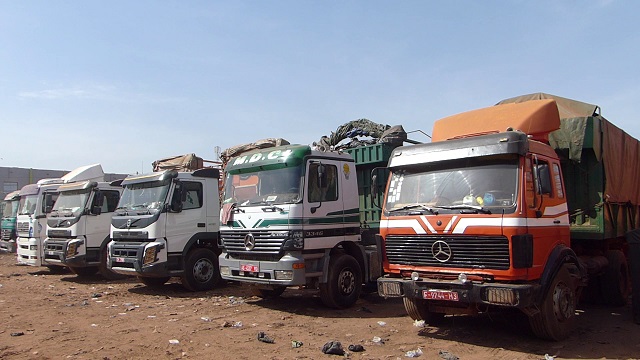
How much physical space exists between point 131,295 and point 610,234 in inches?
352

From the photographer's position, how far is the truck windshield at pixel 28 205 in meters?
15.0

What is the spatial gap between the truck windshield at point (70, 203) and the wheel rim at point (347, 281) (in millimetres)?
7574

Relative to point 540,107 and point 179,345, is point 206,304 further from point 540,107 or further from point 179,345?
point 540,107

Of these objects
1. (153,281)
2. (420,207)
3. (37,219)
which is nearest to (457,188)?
(420,207)

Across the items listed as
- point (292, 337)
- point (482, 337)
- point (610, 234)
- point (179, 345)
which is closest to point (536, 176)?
point (482, 337)

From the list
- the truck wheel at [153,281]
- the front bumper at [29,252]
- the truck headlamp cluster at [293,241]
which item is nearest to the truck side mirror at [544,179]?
the truck headlamp cluster at [293,241]

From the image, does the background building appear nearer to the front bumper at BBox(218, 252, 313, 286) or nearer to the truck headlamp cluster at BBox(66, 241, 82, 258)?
the truck headlamp cluster at BBox(66, 241, 82, 258)

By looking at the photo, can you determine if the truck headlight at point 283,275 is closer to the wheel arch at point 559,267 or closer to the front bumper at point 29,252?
the wheel arch at point 559,267

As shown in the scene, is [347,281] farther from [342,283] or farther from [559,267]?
[559,267]

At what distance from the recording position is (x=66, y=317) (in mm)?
8133

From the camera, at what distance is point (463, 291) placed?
5652 millimetres

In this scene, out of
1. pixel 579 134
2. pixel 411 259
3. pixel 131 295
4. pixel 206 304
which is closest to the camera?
pixel 411 259

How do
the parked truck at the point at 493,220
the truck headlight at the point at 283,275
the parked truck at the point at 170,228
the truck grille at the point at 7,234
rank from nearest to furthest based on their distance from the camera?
the parked truck at the point at 493,220
the truck headlight at the point at 283,275
the parked truck at the point at 170,228
the truck grille at the point at 7,234

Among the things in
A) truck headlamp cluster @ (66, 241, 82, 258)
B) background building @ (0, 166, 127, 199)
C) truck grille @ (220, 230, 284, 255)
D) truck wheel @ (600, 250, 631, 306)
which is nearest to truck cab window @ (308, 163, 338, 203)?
truck grille @ (220, 230, 284, 255)
